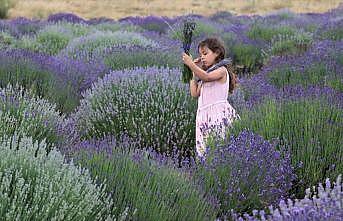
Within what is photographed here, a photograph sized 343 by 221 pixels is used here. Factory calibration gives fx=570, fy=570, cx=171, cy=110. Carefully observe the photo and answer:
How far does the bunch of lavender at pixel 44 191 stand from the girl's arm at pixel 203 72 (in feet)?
6.07

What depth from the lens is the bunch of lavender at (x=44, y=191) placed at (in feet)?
7.73

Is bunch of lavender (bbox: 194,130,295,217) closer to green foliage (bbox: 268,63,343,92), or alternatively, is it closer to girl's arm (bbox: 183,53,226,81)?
girl's arm (bbox: 183,53,226,81)

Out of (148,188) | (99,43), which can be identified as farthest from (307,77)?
(99,43)

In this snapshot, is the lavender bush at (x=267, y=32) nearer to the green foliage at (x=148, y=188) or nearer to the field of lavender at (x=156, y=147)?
the field of lavender at (x=156, y=147)

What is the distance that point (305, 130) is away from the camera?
3781mm

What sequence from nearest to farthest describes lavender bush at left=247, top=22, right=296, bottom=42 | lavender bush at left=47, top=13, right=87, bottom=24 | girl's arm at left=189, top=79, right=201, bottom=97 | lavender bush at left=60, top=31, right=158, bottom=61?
girl's arm at left=189, top=79, right=201, bottom=97, lavender bush at left=60, top=31, right=158, bottom=61, lavender bush at left=247, top=22, right=296, bottom=42, lavender bush at left=47, top=13, right=87, bottom=24

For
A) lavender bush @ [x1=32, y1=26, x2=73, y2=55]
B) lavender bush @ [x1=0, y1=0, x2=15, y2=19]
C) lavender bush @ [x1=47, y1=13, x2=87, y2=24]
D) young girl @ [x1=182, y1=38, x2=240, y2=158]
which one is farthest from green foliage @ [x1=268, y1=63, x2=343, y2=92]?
lavender bush @ [x1=0, y1=0, x2=15, y2=19]

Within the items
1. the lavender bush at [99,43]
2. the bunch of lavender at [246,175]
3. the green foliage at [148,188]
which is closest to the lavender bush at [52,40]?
the lavender bush at [99,43]

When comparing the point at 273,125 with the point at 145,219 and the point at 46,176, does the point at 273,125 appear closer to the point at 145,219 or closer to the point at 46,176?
the point at 145,219

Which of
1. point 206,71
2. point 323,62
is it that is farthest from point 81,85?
point 323,62

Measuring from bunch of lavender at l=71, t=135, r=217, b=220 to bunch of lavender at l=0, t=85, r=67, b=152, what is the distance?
23.2 inches

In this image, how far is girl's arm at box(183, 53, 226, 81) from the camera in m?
4.41

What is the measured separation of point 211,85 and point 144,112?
26.0 inches

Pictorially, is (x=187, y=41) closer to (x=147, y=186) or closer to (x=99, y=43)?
(x=147, y=186)
